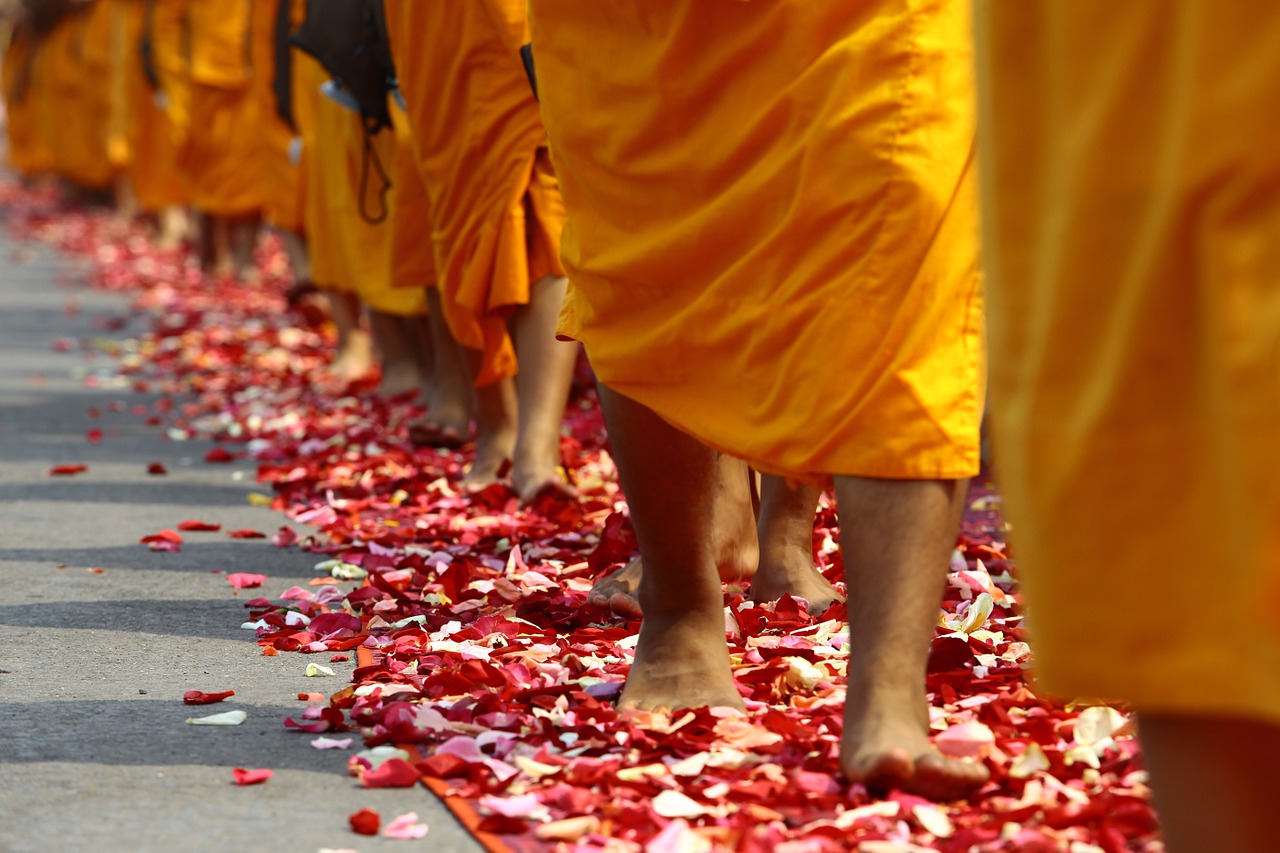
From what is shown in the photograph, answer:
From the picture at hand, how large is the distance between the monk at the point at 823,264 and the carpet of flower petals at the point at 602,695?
0.42ft

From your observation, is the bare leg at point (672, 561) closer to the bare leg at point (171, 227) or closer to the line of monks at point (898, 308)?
the line of monks at point (898, 308)

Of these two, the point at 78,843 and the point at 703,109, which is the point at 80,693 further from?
the point at 703,109

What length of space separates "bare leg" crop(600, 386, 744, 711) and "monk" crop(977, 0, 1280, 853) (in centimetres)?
122

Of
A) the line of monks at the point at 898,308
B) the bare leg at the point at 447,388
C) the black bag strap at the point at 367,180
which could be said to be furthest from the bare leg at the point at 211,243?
the line of monks at the point at 898,308

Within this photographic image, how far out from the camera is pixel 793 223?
90.5 inches

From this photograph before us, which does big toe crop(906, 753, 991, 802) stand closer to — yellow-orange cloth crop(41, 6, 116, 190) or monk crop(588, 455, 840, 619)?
monk crop(588, 455, 840, 619)

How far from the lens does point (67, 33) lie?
62.1ft

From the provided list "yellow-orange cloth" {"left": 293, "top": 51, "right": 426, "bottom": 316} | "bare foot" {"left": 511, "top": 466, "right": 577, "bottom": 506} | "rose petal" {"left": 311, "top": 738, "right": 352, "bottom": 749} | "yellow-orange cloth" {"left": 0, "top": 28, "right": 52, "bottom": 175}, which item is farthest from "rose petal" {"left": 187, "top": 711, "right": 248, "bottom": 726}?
"yellow-orange cloth" {"left": 0, "top": 28, "right": 52, "bottom": 175}

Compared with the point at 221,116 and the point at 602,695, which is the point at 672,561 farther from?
the point at 221,116

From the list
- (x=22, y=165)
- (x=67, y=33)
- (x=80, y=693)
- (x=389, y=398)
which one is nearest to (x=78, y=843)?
(x=80, y=693)

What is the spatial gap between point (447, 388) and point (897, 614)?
3.49m

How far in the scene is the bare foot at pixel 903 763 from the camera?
2.18 meters

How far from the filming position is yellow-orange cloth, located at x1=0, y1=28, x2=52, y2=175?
21.9 m

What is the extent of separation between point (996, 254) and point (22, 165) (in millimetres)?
23933
